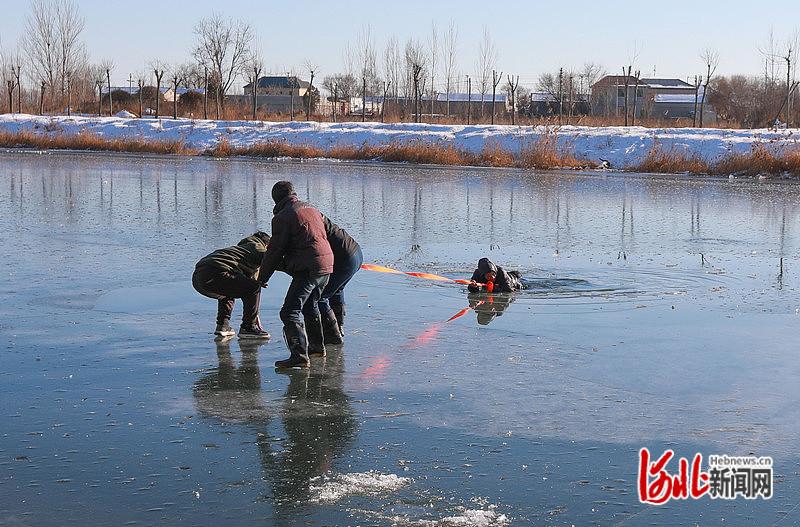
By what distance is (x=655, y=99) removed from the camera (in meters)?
102

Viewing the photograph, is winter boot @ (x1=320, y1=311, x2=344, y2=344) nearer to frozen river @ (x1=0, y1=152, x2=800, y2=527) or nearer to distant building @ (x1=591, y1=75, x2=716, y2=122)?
frozen river @ (x1=0, y1=152, x2=800, y2=527)

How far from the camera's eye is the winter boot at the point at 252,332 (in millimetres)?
8688

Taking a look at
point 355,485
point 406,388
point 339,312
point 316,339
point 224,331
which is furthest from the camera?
point 339,312

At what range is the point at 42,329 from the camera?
873 centimetres

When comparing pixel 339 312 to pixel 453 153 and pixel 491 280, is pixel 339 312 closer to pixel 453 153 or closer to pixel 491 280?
pixel 491 280

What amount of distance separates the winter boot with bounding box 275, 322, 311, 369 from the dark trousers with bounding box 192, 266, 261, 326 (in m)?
0.83

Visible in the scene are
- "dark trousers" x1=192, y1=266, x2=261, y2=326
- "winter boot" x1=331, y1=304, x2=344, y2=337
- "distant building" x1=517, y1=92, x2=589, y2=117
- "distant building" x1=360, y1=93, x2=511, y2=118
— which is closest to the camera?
"dark trousers" x1=192, y1=266, x2=261, y2=326

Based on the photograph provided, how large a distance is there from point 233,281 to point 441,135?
125ft

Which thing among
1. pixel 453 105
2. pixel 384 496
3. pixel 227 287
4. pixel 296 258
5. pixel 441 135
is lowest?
pixel 384 496

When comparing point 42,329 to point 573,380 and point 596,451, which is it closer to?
point 573,380

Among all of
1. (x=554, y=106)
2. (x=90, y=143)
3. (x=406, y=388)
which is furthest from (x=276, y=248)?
(x=554, y=106)

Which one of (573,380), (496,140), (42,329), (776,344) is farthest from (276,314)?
(496,140)

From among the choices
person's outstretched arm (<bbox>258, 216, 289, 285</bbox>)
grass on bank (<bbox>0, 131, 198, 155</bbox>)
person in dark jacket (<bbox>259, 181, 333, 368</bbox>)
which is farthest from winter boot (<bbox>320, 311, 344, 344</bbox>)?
grass on bank (<bbox>0, 131, 198, 155</bbox>)

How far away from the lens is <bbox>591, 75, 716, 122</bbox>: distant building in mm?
93119
